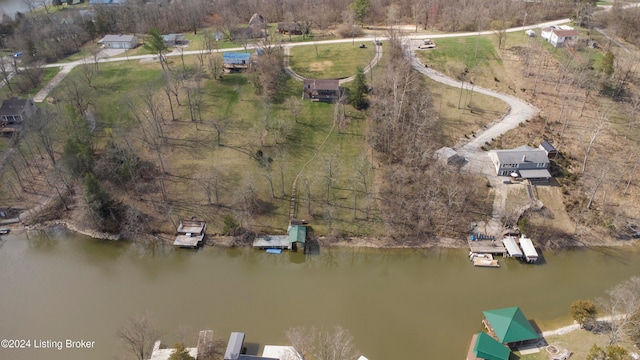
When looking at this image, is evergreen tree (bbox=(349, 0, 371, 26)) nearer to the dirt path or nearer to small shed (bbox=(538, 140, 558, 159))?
the dirt path

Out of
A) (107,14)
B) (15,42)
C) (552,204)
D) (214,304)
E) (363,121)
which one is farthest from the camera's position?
(107,14)

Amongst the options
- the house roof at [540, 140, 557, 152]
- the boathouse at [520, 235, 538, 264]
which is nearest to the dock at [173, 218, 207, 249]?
the boathouse at [520, 235, 538, 264]

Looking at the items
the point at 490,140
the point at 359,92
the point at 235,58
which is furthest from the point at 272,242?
the point at 235,58

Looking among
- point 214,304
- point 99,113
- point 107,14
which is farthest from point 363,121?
point 107,14

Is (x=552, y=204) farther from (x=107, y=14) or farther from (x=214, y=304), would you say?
(x=107, y=14)

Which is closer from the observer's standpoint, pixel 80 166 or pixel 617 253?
pixel 617 253
